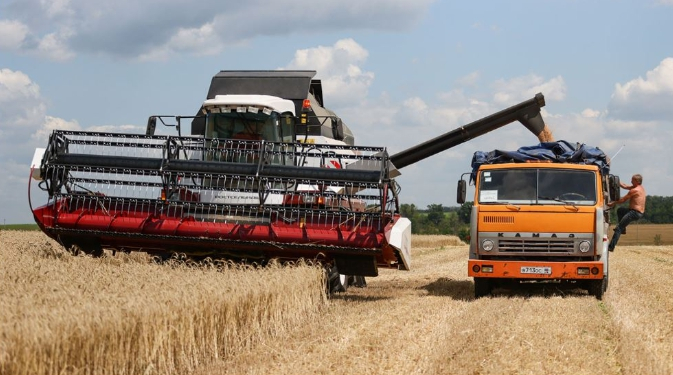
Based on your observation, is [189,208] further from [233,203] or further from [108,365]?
[108,365]

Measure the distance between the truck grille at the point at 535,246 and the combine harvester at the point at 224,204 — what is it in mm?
1438

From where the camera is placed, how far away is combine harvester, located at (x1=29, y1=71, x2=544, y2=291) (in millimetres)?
10695

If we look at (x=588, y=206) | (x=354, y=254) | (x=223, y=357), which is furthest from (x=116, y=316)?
(x=588, y=206)

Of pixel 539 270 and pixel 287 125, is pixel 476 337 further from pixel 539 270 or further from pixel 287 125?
pixel 287 125

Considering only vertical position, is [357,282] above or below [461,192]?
below

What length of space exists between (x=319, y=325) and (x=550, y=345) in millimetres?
A: 2560

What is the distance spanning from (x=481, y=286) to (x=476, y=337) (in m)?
4.16

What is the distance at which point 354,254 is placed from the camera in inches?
417

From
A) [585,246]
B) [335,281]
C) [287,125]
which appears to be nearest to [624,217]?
[585,246]

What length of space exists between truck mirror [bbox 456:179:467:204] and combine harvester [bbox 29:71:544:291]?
134 cm

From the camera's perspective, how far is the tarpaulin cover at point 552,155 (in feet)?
42.3

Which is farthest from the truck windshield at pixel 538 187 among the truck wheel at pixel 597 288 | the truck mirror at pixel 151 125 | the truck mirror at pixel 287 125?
the truck mirror at pixel 151 125

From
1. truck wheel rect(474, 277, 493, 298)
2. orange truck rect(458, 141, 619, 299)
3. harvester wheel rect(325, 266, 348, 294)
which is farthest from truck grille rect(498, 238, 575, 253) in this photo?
harvester wheel rect(325, 266, 348, 294)

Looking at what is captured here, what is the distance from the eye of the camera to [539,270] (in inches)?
457
